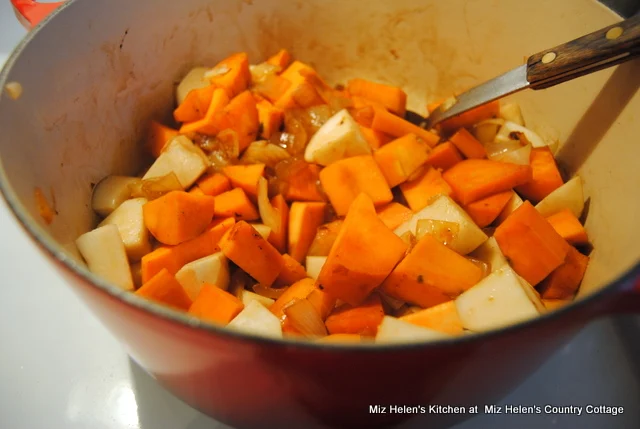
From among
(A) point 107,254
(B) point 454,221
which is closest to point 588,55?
(B) point 454,221

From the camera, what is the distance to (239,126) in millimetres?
1297

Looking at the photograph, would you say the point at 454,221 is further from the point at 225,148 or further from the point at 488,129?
the point at 225,148

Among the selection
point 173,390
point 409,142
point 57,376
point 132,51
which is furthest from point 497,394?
point 132,51

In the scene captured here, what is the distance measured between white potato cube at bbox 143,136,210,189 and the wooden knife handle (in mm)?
751

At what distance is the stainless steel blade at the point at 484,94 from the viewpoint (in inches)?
45.8

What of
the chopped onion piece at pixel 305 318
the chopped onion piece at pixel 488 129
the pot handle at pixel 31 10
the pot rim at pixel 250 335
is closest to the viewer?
the pot rim at pixel 250 335

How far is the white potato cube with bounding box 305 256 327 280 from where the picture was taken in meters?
1.07

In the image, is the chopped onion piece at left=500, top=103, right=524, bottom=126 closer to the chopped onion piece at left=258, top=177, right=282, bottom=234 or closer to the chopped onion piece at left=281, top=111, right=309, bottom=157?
the chopped onion piece at left=281, top=111, right=309, bottom=157

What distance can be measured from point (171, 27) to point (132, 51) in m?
0.13

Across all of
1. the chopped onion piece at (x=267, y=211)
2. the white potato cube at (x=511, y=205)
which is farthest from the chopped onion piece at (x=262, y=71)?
the white potato cube at (x=511, y=205)

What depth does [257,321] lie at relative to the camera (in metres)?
0.84

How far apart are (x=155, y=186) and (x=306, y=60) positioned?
63 centimetres

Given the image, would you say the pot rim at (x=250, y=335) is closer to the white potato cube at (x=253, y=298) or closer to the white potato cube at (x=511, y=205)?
the white potato cube at (x=253, y=298)

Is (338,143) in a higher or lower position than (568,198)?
higher
